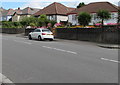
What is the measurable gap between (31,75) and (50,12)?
60.6 metres

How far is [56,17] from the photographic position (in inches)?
2547

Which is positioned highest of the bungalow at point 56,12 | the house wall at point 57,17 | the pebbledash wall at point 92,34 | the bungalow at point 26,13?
the bungalow at point 26,13

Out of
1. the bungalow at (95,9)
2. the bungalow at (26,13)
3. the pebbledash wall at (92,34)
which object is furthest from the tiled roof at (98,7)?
the bungalow at (26,13)

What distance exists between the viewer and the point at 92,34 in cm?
2073

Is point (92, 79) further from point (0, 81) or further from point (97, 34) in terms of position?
point (97, 34)

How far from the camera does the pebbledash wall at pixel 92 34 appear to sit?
18.2 m

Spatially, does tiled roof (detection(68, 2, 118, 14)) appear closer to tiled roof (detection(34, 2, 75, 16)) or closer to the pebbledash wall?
tiled roof (detection(34, 2, 75, 16))

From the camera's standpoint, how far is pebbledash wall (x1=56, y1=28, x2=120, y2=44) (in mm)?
18250

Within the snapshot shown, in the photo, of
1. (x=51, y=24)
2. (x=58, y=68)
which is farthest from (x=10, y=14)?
(x=58, y=68)

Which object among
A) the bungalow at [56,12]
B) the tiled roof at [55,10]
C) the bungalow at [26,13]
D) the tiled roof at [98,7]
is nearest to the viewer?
the tiled roof at [98,7]

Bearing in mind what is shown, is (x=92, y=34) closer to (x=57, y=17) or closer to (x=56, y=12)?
(x=56, y=12)

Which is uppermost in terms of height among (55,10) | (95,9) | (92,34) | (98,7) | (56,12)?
(55,10)

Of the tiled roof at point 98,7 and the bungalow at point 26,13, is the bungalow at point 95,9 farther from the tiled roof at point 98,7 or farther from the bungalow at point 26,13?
the bungalow at point 26,13

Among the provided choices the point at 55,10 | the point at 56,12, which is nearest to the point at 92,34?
the point at 56,12
